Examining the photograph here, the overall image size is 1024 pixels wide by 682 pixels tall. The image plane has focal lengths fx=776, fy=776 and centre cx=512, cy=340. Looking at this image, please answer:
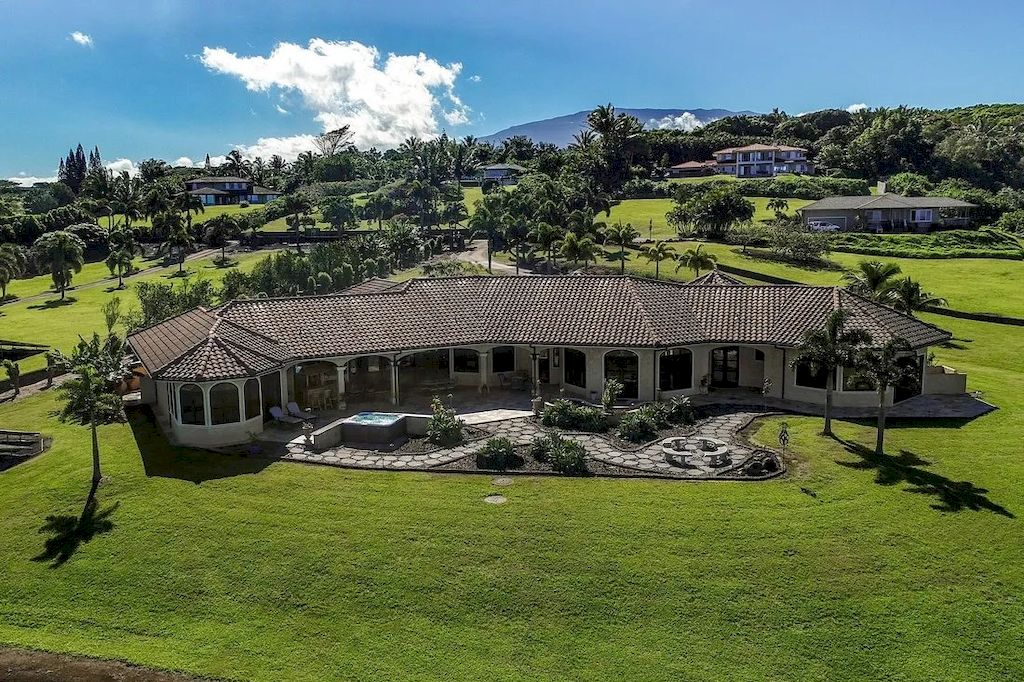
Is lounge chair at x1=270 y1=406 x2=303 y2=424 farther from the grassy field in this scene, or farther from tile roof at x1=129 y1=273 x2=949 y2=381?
the grassy field

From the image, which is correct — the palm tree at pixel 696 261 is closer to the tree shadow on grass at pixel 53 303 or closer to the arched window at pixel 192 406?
the arched window at pixel 192 406

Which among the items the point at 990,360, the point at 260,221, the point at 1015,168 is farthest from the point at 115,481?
the point at 1015,168

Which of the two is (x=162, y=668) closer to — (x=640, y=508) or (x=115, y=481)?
(x=115, y=481)

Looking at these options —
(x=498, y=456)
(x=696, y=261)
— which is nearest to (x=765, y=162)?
(x=696, y=261)

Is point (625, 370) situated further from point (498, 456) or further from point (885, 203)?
point (885, 203)

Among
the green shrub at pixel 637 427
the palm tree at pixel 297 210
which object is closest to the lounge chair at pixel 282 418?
the green shrub at pixel 637 427

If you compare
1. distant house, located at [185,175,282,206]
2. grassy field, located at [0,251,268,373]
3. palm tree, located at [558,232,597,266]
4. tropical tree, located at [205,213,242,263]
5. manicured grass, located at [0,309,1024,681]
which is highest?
distant house, located at [185,175,282,206]

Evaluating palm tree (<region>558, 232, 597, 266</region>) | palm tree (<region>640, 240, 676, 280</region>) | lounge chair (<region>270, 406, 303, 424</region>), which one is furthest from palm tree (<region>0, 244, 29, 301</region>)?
palm tree (<region>640, 240, 676, 280</region>)
